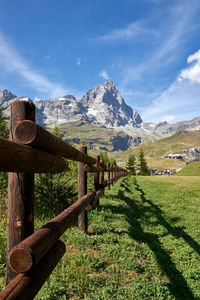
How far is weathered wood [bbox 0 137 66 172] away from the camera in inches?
65.8

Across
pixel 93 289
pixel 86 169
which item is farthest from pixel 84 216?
pixel 93 289

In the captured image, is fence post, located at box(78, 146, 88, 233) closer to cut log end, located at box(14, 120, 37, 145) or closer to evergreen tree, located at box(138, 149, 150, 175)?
cut log end, located at box(14, 120, 37, 145)

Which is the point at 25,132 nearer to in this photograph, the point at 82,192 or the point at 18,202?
the point at 18,202

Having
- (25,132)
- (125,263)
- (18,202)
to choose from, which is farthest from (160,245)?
(25,132)

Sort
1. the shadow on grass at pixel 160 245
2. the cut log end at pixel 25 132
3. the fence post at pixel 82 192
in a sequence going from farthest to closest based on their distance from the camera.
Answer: the fence post at pixel 82 192 → the shadow on grass at pixel 160 245 → the cut log end at pixel 25 132

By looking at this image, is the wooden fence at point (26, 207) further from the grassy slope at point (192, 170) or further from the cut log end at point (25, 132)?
the grassy slope at point (192, 170)

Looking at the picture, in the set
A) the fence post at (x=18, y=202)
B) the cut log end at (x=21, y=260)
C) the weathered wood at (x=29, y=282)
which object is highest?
the fence post at (x=18, y=202)

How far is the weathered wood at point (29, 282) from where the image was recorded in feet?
5.68

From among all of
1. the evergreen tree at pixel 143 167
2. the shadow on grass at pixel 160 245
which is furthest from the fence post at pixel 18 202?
the evergreen tree at pixel 143 167

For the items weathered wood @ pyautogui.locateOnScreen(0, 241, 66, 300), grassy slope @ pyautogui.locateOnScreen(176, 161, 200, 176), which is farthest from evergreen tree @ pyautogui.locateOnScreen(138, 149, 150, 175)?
weathered wood @ pyautogui.locateOnScreen(0, 241, 66, 300)

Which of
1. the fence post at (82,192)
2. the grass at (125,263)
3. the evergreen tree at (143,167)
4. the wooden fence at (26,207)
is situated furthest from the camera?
the evergreen tree at (143,167)

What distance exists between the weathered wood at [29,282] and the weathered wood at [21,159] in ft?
3.37

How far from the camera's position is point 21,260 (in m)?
1.97

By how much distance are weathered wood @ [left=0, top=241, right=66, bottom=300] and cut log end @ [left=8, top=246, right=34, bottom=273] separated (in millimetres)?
104
